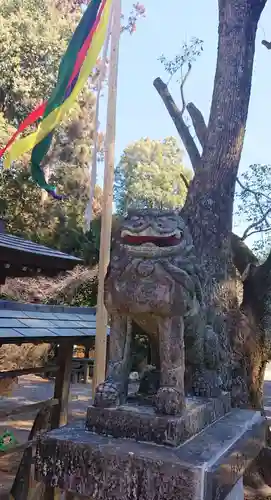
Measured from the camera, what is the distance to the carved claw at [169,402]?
1.77 m

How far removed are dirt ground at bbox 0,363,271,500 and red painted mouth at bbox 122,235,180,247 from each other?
4.25 meters

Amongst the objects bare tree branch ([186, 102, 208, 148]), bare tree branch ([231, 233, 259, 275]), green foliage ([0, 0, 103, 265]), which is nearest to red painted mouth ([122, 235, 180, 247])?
bare tree branch ([231, 233, 259, 275])

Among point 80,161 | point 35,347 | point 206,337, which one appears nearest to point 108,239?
point 206,337

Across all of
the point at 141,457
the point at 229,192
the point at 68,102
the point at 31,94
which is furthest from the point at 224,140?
the point at 31,94

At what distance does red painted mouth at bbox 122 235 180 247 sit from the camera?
1928 mm

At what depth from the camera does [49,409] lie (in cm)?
452

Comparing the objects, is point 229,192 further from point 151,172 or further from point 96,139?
point 151,172

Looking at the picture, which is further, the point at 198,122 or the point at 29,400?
the point at 29,400

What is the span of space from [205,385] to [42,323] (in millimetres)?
2270

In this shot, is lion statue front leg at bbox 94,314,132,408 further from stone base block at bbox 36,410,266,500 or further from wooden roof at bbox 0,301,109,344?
wooden roof at bbox 0,301,109,344

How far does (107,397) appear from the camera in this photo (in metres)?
1.89

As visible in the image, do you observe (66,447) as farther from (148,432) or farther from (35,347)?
(35,347)

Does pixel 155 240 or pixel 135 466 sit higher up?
pixel 155 240

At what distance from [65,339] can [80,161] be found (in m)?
12.0
